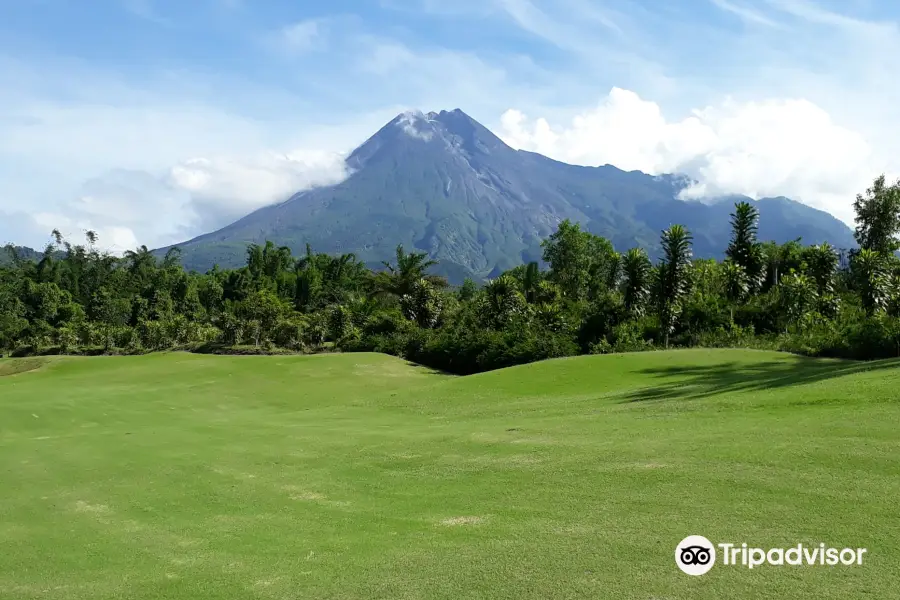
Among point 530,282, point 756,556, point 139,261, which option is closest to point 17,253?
point 139,261

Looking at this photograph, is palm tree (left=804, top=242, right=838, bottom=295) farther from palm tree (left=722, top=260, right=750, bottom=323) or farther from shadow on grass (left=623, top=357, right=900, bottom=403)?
shadow on grass (left=623, top=357, right=900, bottom=403)

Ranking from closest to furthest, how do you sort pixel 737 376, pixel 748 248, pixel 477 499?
pixel 477 499 < pixel 737 376 < pixel 748 248

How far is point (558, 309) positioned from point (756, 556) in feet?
128

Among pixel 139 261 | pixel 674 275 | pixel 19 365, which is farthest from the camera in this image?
pixel 139 261

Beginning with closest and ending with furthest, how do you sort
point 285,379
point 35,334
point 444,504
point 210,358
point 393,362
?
1. point 444,504
2. point 285,379
3. point 393,362
4. point 210,358
5. point 35,334

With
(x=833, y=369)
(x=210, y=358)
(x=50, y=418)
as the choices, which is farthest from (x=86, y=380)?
(x=833, y=369)

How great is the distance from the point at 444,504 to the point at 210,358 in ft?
120

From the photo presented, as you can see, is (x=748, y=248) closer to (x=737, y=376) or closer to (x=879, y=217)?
(x=879, y=217)

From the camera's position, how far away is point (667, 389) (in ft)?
66.5

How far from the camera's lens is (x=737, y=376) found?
21844mm

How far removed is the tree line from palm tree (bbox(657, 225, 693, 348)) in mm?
90

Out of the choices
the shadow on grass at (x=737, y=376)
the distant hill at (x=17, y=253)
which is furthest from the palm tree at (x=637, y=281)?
the distant hill at (x=17, y=253)

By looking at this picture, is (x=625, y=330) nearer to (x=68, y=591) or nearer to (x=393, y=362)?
(x=393, y=362)

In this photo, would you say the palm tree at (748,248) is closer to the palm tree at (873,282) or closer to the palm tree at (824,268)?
the palm tree at (824,268)
